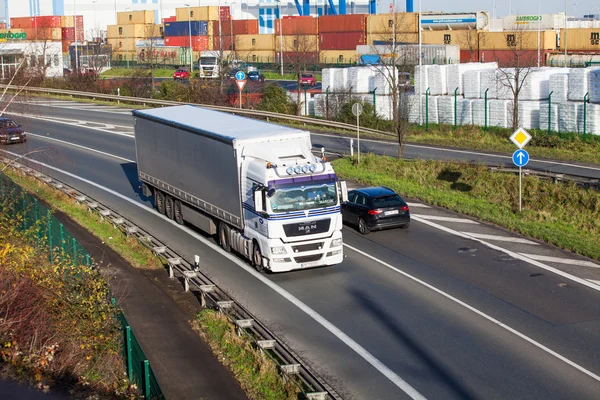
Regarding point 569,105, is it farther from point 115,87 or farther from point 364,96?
point 115,87

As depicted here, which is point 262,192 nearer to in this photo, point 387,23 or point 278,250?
point 278,250

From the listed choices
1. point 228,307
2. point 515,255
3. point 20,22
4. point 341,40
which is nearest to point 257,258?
point 228,307

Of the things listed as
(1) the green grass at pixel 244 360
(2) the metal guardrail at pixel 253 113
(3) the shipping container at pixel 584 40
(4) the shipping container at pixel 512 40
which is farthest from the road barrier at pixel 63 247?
(3) the shipping container at pixel 584 40

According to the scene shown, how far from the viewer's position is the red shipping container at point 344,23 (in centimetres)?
8762

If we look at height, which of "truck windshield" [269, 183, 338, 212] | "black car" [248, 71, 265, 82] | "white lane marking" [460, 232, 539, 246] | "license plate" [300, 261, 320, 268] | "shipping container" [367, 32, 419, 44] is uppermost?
"shipping container" [367, 32, 419, 44]

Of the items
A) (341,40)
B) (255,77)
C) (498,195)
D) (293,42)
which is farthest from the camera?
(341,40)

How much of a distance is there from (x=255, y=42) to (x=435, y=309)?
85.6 m

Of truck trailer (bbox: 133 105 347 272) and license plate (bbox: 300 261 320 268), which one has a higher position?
truck trailer (bbox: 133 105 347 272)

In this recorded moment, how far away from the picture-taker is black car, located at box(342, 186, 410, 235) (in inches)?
906

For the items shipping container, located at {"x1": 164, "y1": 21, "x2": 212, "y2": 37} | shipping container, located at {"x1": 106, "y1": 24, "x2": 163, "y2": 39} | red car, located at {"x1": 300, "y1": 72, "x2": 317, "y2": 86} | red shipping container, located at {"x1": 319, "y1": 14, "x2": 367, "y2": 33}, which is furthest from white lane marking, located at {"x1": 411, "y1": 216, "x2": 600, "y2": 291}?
shipping container, located at {"x1": 106, "y1": 24, "x2": 163, "y2": 39}

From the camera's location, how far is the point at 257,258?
64.2 ft

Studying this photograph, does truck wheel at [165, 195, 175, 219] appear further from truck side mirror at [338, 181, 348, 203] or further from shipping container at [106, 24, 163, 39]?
shipping container at [106, 24, 163, 39]

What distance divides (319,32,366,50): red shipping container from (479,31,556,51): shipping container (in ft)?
55.6

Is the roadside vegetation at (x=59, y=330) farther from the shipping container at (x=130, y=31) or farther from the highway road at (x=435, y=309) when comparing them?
the shipping container at (x=130, y=31)
